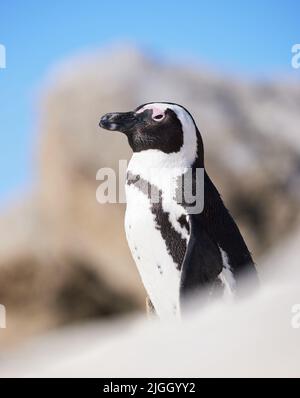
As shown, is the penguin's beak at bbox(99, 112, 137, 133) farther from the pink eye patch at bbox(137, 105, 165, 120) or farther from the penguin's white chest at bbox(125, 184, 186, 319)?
the penguin's white chest at bbox(125, 184, 186, 319)

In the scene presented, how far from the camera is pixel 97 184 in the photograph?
4418 mm

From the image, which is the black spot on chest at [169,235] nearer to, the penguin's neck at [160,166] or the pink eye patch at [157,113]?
the penguin's neck at [160,166]

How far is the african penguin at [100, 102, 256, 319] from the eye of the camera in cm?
166

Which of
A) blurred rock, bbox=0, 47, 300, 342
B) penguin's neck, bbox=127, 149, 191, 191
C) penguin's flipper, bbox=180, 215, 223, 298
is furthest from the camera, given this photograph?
blurred rock, bbox=0, 47, 300, 342

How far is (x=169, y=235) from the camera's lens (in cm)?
169

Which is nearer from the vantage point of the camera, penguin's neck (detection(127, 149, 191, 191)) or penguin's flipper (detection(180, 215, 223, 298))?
penguin's flipper (detection(180, 215, 223, 298))

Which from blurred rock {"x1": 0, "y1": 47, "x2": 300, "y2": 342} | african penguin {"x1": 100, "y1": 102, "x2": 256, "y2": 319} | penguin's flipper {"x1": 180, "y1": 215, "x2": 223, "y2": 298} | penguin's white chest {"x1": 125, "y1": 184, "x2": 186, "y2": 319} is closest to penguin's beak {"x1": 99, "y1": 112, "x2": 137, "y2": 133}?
african penguin {"x1": 100, "y1": 102, "x2": 256, "y2": 319}

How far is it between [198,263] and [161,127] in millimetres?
400

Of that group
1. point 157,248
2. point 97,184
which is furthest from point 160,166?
point 97,184

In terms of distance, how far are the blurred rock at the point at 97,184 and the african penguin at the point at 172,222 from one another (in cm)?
240
